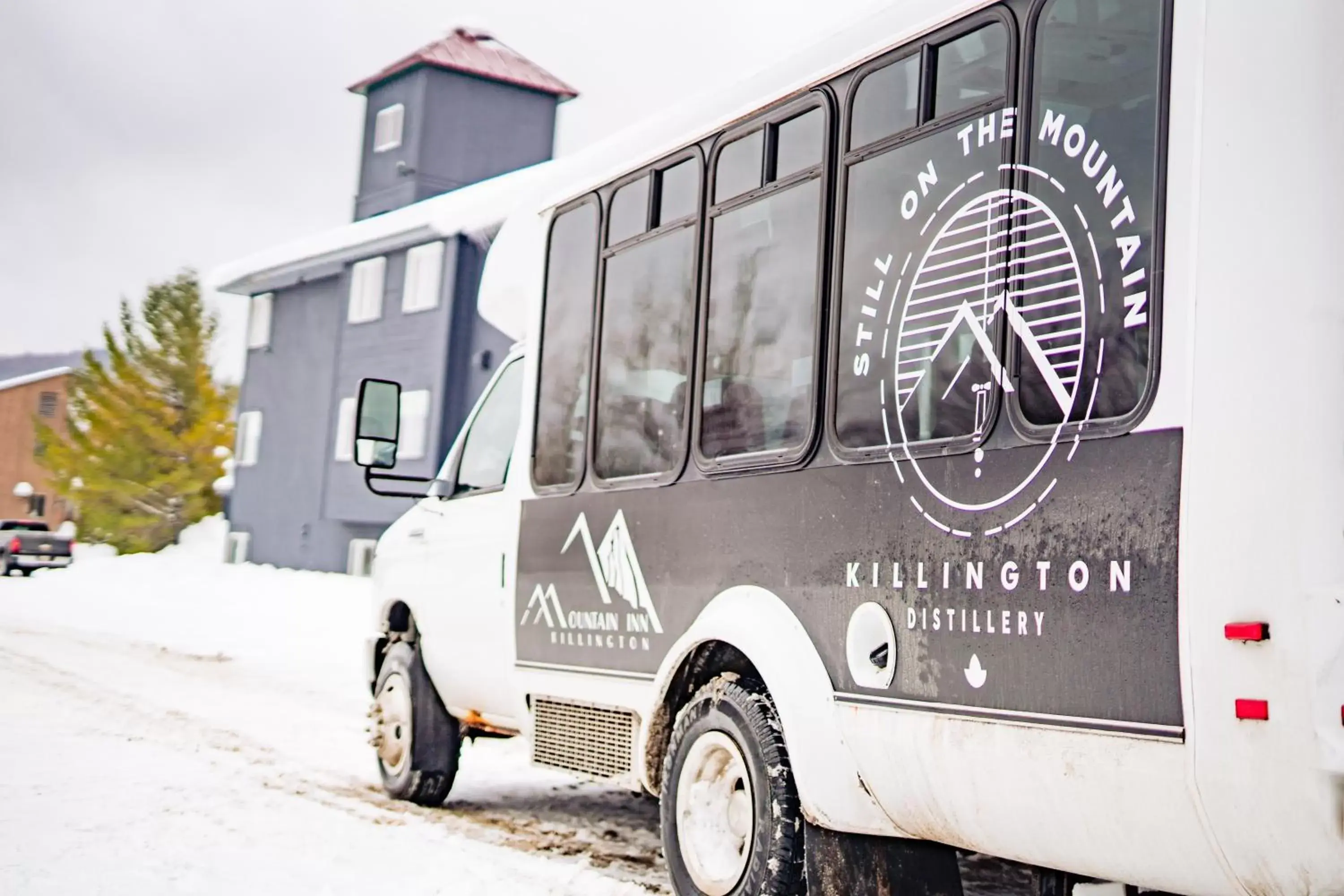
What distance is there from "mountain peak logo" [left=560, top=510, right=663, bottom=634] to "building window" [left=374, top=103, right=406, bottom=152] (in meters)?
29.3

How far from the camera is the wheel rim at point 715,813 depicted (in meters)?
4.78

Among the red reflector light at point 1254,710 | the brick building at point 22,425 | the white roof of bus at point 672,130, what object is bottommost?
the red reflector light at point 1254,710

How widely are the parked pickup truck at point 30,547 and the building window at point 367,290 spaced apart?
984 centimetres

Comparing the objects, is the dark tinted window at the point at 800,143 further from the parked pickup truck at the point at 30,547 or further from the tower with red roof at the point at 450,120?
the parked pickup truck at the point at 30,547

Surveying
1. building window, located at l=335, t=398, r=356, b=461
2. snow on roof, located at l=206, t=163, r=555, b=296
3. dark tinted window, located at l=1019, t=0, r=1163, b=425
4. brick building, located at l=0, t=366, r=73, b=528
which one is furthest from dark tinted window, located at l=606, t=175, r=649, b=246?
brick building, located at l=0, t=366, r=73, b=528

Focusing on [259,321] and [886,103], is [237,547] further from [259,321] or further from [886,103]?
[886,103]

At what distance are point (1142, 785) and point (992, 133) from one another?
1.77 meters

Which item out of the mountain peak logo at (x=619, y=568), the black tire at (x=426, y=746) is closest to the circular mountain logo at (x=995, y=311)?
the mountain peak logo at (x=619, y=568)

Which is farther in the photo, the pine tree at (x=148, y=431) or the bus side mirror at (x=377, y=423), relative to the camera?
the pine tree at (x=148, y=431)

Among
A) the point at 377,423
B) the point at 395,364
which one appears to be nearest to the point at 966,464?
the point at 377,423

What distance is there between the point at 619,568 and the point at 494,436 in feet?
5.72

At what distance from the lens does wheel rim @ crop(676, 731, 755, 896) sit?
478 cm

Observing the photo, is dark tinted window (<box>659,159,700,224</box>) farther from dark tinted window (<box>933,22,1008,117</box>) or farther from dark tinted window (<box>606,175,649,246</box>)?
dark tinted window (<box>933,22,1008,117</box>)

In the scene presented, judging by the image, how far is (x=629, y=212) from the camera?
19.2ft
